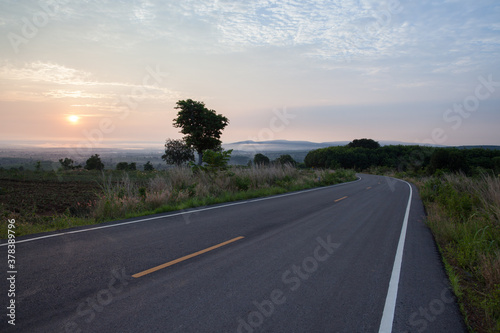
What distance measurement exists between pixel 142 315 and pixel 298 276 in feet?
7.90

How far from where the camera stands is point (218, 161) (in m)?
15.3

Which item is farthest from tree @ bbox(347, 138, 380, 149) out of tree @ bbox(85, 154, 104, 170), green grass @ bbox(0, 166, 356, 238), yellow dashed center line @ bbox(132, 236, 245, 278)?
yellow dashed center line @ bbox(132, 236, 245, 278)

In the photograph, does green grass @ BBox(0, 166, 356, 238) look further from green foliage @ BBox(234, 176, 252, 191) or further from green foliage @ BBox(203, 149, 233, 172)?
green foliage @ BBox(203, 149, 233, 172)

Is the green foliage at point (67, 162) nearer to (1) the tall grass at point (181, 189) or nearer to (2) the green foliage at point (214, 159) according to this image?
(1) the tall grass at point (181, 189)

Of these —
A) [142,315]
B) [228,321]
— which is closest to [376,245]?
[228,321]

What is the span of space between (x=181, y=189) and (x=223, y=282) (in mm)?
8713

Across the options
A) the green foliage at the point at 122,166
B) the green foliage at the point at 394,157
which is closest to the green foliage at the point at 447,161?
the green foliage at the point at 394,157

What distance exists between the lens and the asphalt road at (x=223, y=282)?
3.26 meters

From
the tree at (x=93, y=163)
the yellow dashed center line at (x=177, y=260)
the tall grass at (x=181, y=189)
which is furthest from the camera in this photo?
the tree at (x=93, y=163)

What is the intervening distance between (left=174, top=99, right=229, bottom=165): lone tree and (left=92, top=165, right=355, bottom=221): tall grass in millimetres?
24774

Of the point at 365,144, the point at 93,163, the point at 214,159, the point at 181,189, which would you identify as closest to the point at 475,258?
the point at 181,189

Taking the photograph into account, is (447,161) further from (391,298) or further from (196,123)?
(391,298)

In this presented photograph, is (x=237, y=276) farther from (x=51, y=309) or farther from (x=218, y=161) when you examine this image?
(x=218, y=161)

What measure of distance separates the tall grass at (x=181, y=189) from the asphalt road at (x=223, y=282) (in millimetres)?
1854
